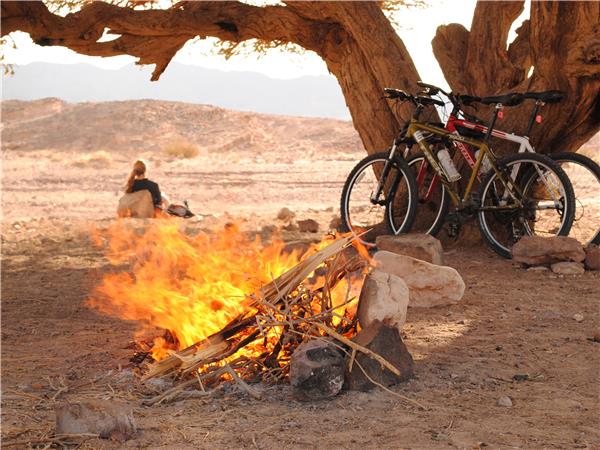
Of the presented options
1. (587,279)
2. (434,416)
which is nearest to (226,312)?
(434,416)

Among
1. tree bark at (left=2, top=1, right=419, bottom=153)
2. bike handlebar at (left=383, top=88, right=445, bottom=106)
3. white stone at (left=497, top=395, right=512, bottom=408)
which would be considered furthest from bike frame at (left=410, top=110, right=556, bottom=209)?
white stone at (left=497, top=395, right=512, bottom=408)

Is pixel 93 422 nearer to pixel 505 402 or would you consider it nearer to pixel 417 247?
pixel 505 402

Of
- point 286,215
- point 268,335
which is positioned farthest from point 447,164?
point 286,215

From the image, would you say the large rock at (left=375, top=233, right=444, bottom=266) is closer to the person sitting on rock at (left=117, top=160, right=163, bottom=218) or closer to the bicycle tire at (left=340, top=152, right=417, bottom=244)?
the bicycle tire at (left=340, top=152, right=417, bottom=244)

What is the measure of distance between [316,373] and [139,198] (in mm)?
8410

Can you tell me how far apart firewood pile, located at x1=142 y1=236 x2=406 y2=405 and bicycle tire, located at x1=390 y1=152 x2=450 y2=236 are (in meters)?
3.33

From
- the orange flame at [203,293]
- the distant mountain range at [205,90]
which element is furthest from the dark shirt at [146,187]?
the distant mountain range at [205,90]

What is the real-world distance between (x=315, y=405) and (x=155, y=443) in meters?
0.82

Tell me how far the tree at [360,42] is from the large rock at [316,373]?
469 cm

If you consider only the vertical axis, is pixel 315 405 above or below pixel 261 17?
below

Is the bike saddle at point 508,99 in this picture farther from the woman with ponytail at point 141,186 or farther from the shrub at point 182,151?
the shrub at point 182,151

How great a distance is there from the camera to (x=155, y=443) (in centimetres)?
352

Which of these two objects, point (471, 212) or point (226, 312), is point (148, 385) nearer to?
point (226, 312)

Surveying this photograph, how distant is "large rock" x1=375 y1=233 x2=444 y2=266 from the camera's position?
22.5 feet
